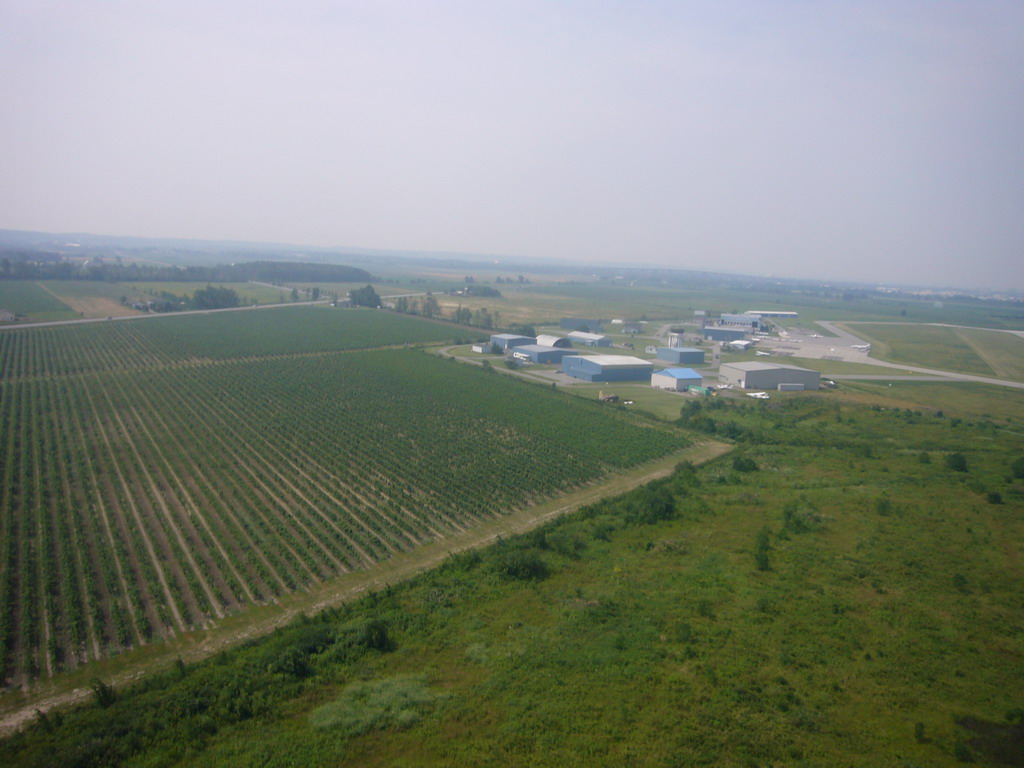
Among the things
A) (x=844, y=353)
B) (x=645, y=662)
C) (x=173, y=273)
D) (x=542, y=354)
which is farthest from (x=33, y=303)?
(x=844, y=353)

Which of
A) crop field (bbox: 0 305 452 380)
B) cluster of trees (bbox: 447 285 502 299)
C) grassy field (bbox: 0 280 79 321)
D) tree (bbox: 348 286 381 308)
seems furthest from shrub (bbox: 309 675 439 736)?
cluster of trees (bbox: 447 285 502 299)

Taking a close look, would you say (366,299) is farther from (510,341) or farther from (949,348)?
(949,348)

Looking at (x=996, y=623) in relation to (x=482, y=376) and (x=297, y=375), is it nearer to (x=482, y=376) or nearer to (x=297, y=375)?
(x=482, y=376)

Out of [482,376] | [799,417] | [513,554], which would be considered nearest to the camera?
[513,554]

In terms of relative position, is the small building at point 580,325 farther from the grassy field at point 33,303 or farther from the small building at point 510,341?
the grassy field at point 33,303

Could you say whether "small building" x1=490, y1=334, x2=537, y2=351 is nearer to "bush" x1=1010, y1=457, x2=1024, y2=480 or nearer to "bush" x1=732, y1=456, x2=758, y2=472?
"bush" x1=732, y1=456, x2=758, y2=472

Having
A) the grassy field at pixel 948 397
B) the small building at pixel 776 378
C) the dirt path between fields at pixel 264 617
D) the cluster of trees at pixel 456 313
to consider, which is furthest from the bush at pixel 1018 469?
the cluster of trees at pixel 456 313

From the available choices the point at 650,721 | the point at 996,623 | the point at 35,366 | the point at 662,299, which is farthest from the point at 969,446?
the point at 662,299
